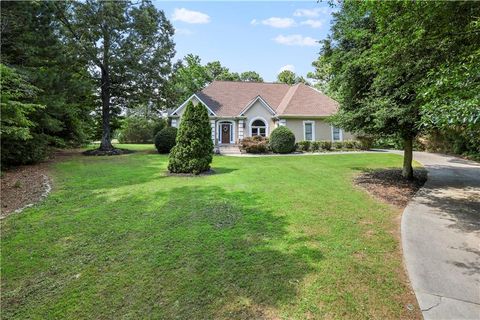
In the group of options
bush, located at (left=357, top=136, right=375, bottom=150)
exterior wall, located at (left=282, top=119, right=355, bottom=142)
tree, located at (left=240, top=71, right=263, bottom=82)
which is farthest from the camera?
tree, located at (left=240, top=71, right=263, bottom=82)

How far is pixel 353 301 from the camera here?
10.9 feet

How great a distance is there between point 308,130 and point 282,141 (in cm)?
513

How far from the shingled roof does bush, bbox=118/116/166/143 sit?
49.7ft

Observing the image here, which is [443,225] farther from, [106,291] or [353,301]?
[106,291]

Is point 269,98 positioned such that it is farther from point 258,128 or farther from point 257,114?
point 258,128

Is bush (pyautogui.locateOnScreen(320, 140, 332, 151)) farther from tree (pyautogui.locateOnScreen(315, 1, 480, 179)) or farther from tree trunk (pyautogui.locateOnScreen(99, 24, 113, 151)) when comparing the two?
tree trunk (pyautogui.locateOnScreen(99, 24, 113, 151))

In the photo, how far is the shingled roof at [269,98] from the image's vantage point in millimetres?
24922

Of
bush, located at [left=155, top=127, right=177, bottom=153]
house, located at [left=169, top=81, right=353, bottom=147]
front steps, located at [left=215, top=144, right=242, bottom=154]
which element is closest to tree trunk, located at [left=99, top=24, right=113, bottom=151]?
bush, located at [left=155, top=127, right=177, bottom=153]

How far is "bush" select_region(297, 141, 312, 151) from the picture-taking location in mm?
22344

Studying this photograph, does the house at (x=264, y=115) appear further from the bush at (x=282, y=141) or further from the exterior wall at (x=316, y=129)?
the bush at (x=282, y=141)

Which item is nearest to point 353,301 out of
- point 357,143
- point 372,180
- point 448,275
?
point 448,275

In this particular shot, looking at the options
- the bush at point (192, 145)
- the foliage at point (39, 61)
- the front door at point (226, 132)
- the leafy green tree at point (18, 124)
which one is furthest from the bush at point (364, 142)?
the leafy green tree at point (18, 124)

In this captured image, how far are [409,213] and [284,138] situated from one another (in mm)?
14414

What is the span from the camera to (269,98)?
90.2 ft
